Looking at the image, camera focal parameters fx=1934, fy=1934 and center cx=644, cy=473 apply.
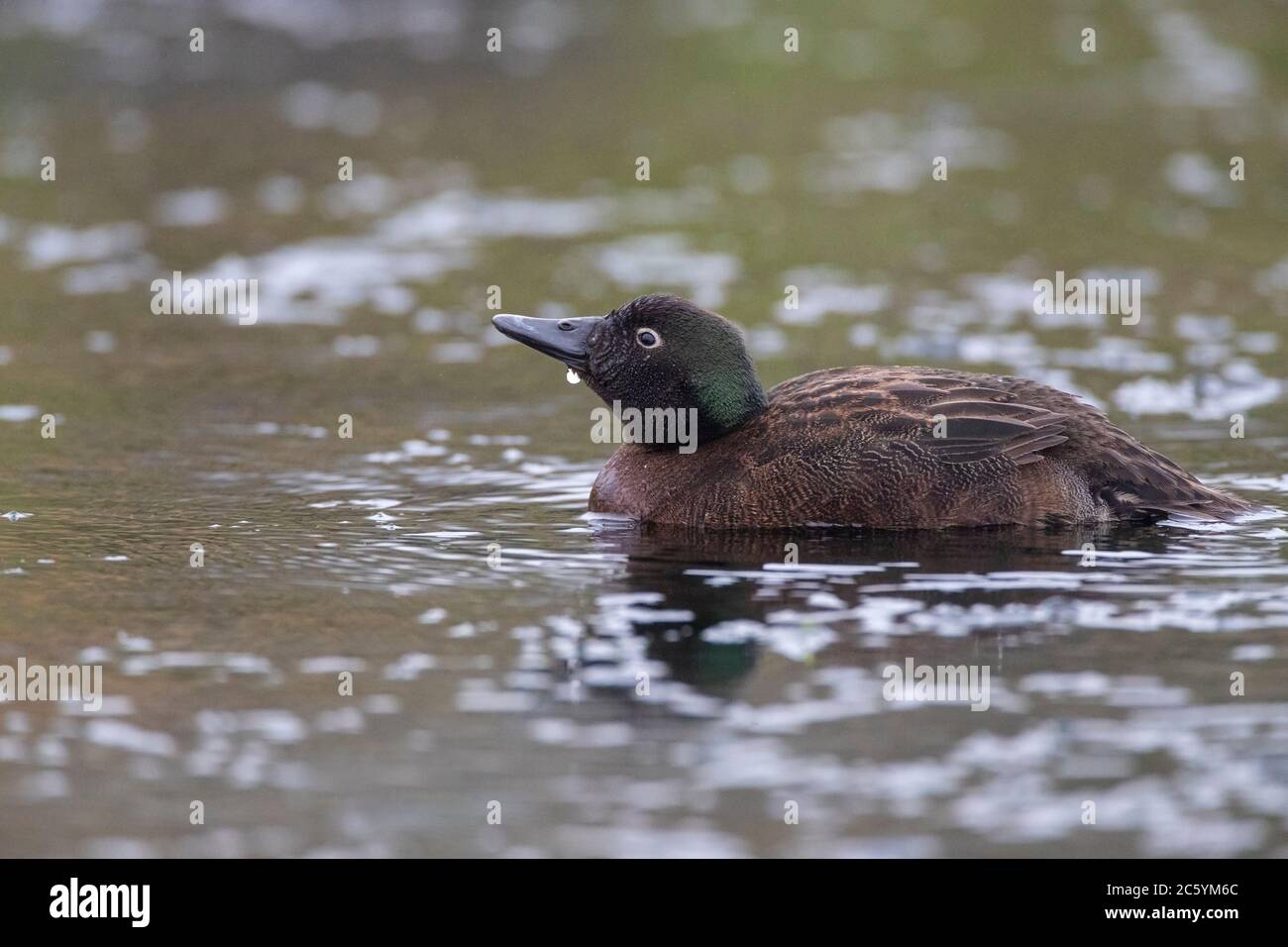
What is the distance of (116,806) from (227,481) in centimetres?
535

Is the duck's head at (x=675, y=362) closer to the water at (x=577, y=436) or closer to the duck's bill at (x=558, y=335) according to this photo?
the duck's bill at (x=558, y=335)

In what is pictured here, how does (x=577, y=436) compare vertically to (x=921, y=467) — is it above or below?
above

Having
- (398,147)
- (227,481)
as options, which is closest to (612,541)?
(227,481)

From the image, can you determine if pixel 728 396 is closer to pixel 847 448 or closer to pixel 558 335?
pixel 847 448

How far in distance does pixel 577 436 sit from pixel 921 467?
12.7 feet

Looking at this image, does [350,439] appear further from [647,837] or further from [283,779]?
[647,837]

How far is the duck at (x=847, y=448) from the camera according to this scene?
35.3 feet

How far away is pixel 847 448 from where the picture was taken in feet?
35.3

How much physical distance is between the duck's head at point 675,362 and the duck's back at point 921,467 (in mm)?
172

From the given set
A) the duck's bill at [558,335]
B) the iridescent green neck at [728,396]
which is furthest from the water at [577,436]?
the duck's bill at [558,335]

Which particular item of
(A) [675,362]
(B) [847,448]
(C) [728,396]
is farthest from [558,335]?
(B) [847,448]

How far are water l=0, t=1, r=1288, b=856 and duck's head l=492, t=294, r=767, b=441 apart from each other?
2.67ft
